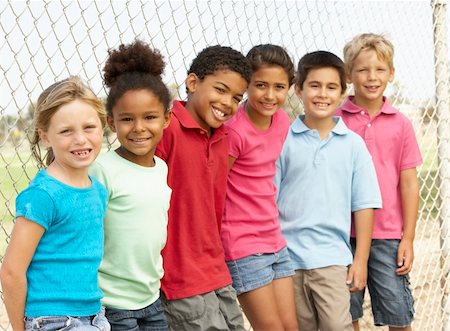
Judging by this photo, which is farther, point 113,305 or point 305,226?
point 305,226

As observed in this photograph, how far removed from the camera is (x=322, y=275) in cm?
358

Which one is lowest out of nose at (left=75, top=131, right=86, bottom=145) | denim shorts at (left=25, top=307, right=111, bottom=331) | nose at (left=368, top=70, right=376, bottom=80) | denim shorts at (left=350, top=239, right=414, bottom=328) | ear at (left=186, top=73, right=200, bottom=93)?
denim shorts at (left=350, top=239, right=414, bottom=328)

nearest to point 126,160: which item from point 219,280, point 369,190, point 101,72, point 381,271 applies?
point 101,72

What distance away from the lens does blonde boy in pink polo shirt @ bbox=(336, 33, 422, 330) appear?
3.92m

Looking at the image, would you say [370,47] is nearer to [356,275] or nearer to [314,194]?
[314,194]

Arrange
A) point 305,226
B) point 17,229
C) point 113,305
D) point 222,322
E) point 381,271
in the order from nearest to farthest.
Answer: point 17,229 < point 113,305 < point 222,322 < point 305,226 < point 381,271

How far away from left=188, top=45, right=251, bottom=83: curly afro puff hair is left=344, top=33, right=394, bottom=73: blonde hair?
994 mm

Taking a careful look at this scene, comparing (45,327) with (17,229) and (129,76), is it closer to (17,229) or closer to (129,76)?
(17,229)

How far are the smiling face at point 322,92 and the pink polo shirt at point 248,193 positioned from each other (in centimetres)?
30

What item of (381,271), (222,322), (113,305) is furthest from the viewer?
(381,271)

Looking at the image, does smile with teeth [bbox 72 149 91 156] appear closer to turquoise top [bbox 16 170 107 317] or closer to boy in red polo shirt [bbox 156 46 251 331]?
turquoise top [bbox 16 170 107 317]

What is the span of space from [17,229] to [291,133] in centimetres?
158

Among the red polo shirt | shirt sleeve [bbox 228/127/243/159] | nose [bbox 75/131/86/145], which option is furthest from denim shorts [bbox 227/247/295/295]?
nose [bbox 75/131/86/145]

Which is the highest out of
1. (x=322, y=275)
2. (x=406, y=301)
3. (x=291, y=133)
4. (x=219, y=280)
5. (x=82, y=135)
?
(x=82, y=135)
